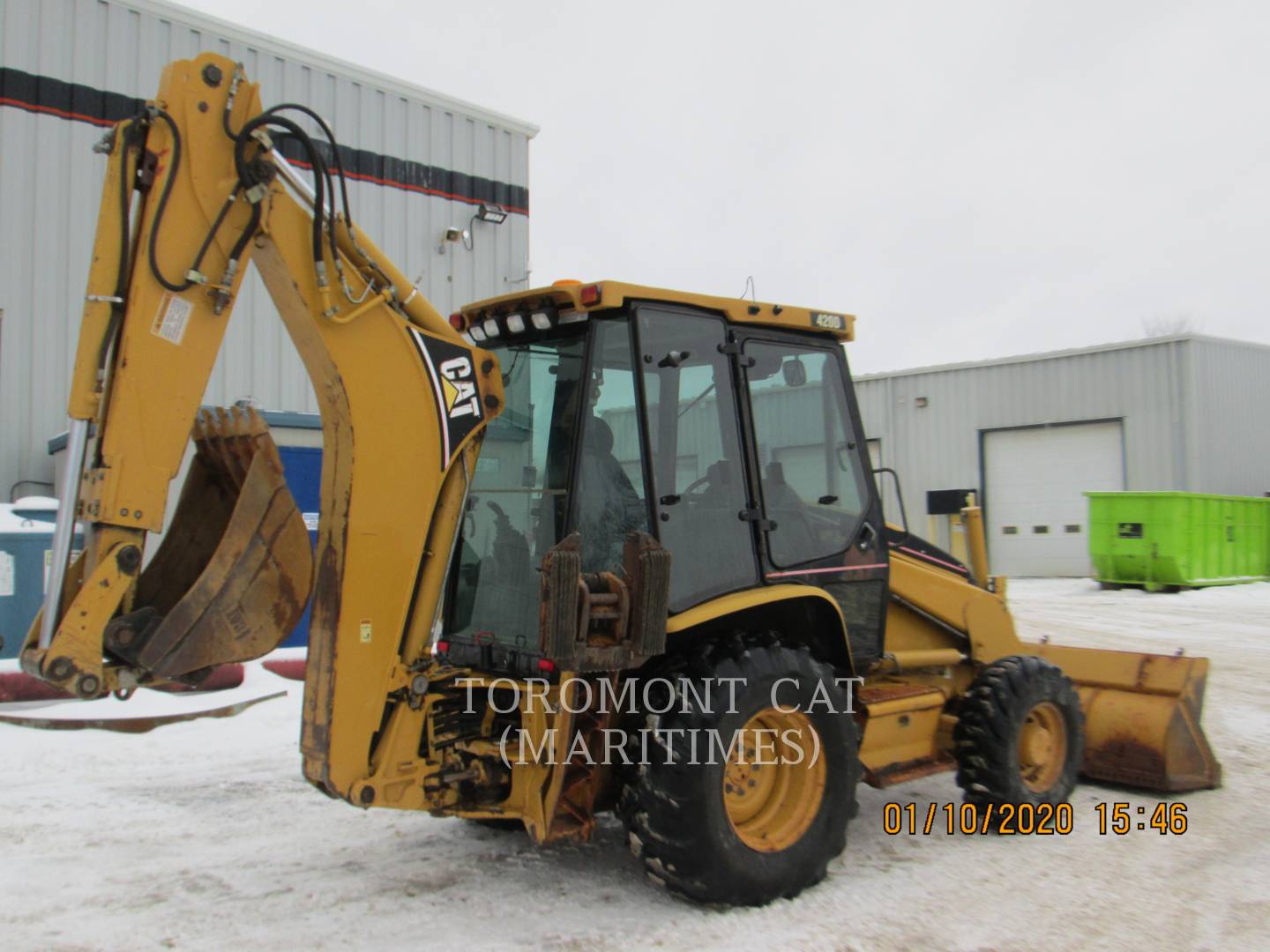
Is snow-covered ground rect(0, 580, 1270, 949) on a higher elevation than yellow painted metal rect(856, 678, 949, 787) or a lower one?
lower

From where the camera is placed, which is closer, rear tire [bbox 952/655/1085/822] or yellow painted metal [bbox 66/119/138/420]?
yellow painted metal [bbox 66/119/138/420]

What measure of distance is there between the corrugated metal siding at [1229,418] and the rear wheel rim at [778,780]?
1789 cm

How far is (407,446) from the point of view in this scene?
389 cm

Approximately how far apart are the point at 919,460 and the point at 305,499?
16990 millimetres

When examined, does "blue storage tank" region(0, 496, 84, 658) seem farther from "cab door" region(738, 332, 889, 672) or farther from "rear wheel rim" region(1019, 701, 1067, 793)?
"rear wheel rim" region(1019, 701, 1067, 793)

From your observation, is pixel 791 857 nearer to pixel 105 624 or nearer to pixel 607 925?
pixel 607 925

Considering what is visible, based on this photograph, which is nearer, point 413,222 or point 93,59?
point 93,59

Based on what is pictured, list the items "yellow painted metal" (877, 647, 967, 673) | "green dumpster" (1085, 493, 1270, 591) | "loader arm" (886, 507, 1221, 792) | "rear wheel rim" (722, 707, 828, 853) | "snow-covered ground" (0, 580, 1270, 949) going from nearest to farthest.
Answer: "snow-covered ground" (0, 580, 1270, 949)
"rear wheel rim" (722, 707, 828, 853)
"yellow painted metal" (877, 647, 967, 673)
"loader arm" (886, 507, 1221, 792)
"green dumpster" (1085, 493, 1270, 591)

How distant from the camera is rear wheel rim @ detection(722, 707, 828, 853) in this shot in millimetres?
4199

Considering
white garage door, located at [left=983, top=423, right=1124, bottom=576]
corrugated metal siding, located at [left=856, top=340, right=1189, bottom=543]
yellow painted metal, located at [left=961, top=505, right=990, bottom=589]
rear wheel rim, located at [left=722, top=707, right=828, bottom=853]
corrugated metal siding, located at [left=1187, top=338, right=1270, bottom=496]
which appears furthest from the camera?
white garage door, located at [left=983, top=423, right=1124, bottom=576]

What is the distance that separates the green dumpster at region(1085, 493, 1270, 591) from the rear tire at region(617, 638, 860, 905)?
571 inches

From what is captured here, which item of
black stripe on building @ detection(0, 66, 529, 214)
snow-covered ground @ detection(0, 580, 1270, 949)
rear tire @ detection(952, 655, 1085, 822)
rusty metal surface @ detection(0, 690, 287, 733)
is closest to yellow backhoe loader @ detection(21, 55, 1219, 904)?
snow-covered ground @ detection(0, 580, 1270, 949)

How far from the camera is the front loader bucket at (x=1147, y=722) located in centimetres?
552

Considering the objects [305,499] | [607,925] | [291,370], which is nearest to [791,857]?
[607,925]
